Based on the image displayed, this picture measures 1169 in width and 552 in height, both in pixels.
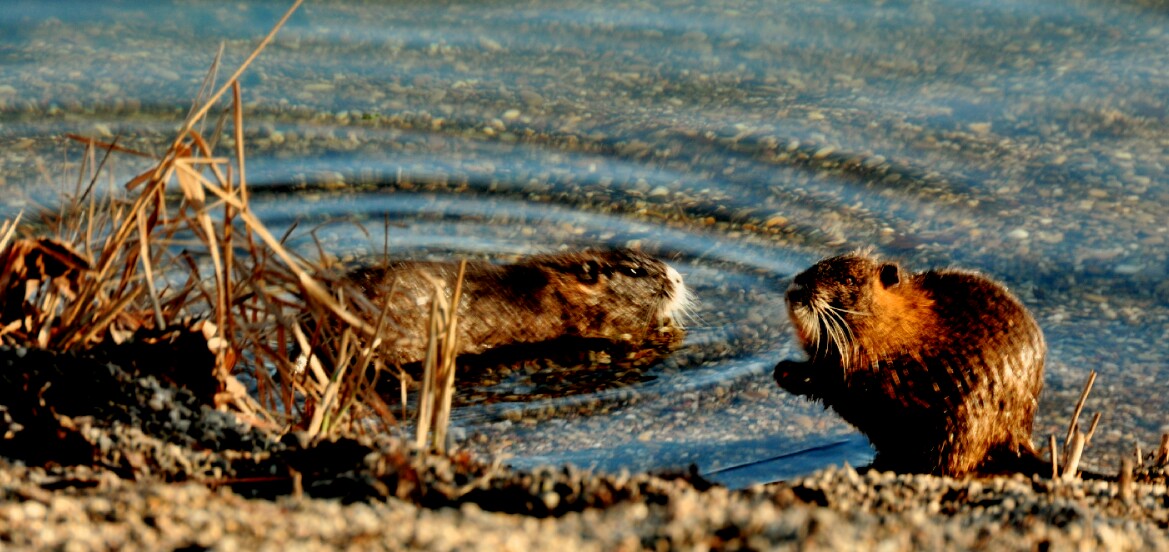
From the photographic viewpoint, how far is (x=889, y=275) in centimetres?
594

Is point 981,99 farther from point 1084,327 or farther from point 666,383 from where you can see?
point 666,383

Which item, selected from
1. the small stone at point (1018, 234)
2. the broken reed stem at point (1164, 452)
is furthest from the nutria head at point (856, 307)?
the small stone at point (1018, 234)

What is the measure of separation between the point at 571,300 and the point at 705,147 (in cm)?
199

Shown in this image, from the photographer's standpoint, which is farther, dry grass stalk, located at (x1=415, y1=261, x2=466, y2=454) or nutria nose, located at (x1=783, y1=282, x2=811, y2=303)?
nutria nose, located at (x1=783, y1=282, x2=811, y2=303)

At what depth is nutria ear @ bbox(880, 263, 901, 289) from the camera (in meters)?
5.91

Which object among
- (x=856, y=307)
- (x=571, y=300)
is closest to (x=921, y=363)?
(x=856, y=307)

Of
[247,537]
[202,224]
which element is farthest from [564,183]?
[247,537]

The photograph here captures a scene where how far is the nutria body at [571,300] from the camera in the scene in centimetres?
650

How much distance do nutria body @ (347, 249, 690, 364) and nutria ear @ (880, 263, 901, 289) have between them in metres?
1.13

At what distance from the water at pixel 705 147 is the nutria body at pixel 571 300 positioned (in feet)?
0.91

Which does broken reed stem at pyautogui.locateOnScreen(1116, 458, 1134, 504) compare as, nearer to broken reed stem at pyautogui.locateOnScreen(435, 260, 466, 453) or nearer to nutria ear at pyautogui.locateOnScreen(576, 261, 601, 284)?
broken reed stem at pyautogui.locateOnScreen(435, 260, 466, 453)

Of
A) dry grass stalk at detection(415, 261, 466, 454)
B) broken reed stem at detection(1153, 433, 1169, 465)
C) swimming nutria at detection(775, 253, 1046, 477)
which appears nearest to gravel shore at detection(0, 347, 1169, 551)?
dry grass stalk at detection(415, 261, 466, 454)

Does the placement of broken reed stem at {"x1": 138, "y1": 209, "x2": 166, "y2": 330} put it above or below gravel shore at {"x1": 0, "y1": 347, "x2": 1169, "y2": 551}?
above

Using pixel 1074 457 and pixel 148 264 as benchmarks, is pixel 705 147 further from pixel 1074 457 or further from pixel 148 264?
pixel 148 264
